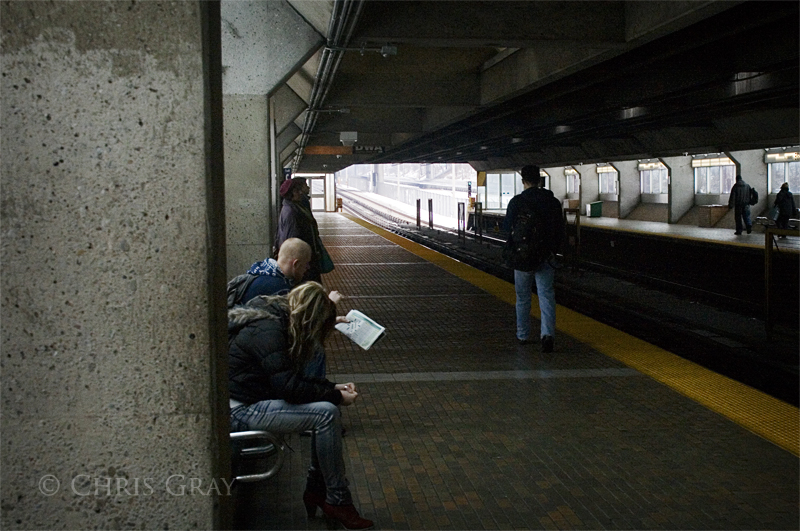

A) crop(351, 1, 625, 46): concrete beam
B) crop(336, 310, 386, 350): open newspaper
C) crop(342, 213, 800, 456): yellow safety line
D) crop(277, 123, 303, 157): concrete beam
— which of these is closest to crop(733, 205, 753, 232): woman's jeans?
crop(277, 123, 303, 157): concrete beam

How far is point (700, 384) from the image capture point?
292 inches

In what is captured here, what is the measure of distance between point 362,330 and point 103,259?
1670 mm

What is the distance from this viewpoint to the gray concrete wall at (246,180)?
1155 cm

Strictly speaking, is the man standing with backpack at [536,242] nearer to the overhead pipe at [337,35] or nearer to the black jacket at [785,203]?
the overhead pipe at [337,35]

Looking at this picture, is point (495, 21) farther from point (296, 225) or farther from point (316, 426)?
point (316, 426)

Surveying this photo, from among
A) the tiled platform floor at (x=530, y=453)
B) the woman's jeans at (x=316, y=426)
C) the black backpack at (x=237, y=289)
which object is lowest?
the tiled platform floor at (x=530, y=453)

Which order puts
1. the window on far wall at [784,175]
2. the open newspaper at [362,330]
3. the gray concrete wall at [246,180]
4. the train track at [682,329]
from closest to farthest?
the open newspaper at [362,330] → the train track at [682,329] → the gray concrete wall at [246,180] → the window on far wall at [784,175]

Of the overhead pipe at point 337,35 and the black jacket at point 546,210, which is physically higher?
the overhead pipe at point 337,35

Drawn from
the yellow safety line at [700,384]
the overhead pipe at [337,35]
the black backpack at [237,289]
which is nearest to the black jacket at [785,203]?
the overhead pipe at [337,35]

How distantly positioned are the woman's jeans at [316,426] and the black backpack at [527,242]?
4.73 m

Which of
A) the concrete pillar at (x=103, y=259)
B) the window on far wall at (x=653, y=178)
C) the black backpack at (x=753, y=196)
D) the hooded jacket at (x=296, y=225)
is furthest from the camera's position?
the window on far wall at (x=653, y=178)

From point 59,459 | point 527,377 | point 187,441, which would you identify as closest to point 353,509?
point 187,441

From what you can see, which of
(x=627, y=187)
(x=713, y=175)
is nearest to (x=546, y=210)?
(x=713, y=175)

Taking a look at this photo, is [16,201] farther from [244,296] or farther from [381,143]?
[381,143]
